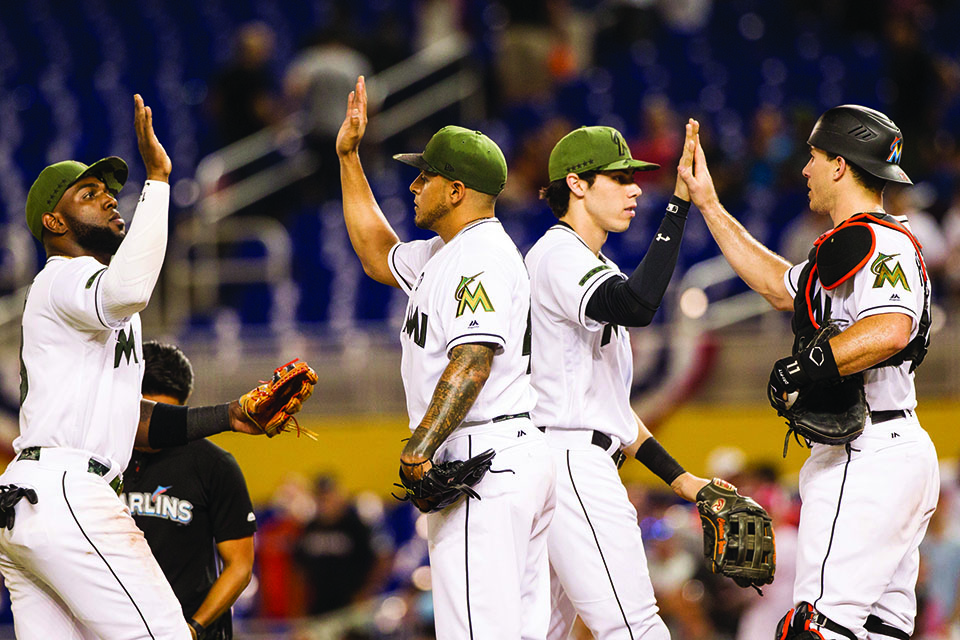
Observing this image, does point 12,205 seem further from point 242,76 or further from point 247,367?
point 247,367

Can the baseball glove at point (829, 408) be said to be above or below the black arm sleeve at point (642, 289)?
below

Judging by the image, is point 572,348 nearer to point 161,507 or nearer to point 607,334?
point 607,334

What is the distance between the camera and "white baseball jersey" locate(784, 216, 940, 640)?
15.4ft

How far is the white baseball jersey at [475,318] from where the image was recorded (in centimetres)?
465

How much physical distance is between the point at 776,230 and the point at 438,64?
186 inches

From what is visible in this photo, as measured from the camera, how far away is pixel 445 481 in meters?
4.49

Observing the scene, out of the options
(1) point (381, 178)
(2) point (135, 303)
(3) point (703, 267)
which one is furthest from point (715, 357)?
(2) point (135, 303)

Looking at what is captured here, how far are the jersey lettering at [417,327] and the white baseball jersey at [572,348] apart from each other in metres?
0.62

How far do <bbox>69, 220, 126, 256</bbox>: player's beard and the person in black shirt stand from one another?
0.77 metres

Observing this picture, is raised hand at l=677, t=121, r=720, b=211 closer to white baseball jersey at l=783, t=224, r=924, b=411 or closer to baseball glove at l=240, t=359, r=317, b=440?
white baseball jersey at l=783, t=224, r=924, b=411

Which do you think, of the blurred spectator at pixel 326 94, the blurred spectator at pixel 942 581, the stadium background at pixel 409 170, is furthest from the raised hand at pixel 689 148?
the blurred spectator at pixel 326 94

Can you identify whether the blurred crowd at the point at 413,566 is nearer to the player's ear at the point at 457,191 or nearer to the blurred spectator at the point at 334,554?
the blurred spectator at the point at 334,554

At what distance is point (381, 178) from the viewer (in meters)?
13.4

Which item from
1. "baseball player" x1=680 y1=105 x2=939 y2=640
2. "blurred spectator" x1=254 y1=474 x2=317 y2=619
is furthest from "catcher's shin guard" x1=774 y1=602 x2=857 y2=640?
"blurred spectator" x1=254 y1=474 x2=317 y2=619
